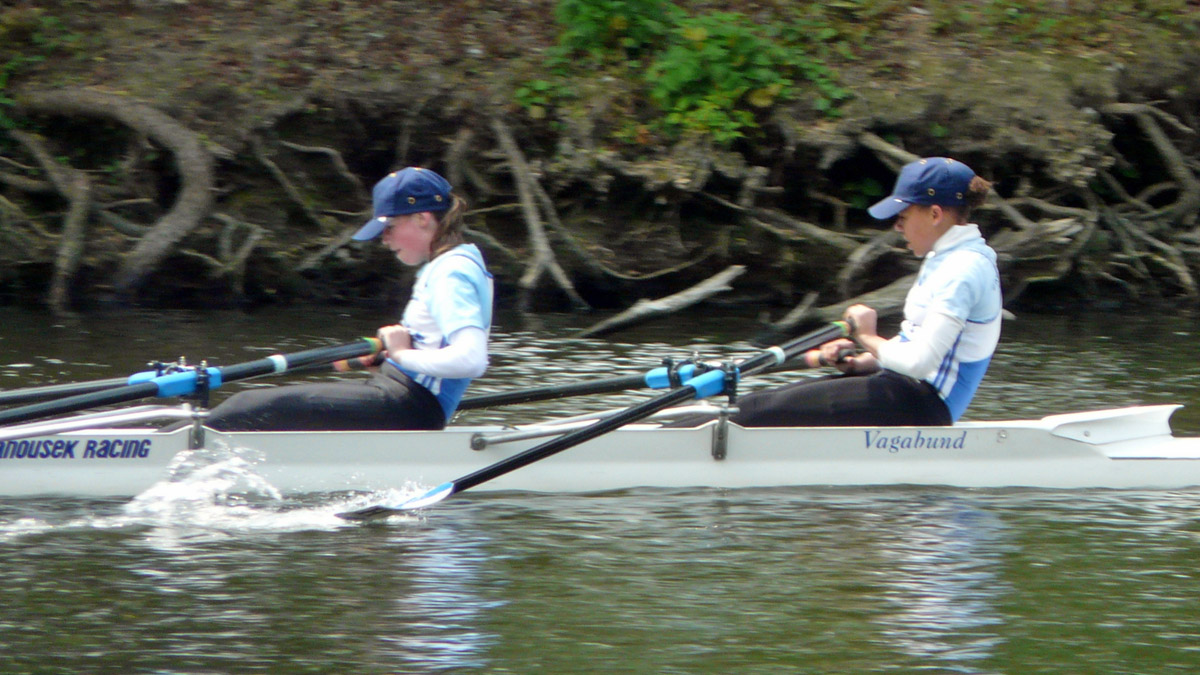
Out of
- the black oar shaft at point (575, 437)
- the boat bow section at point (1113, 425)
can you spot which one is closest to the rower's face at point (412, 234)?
the black oar shaft at point (575, 437)

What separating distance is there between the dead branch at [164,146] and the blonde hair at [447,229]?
6285 millimetres

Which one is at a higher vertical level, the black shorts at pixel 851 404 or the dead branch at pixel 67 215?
the dead branch at pixel 67 215

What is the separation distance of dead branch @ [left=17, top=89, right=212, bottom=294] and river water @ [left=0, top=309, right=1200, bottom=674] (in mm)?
5940

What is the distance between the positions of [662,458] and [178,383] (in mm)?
1840

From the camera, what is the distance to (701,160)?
1174cm

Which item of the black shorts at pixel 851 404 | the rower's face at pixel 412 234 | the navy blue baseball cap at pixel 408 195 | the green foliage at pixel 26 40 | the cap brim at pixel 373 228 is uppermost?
the green foliage at pixel 26 40

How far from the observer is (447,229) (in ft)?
17.9

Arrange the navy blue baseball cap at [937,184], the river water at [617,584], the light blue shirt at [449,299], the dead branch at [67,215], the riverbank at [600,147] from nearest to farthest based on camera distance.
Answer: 1. the river water at [617,584]
2. the light blue shirt at [449,299]
3. the navy blue baseball cap at [937,184]
4. the dead branch at [67,215]
5. the riverbank at [600,147]

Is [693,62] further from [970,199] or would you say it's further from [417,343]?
[417,343]

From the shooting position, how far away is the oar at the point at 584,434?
218 inches

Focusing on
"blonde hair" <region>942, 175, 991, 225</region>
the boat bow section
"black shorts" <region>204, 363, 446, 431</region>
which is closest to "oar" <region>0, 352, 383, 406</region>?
"black shorts" <region>204, 363, 446, 431</region>

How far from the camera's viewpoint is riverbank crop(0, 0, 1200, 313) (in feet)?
37.9

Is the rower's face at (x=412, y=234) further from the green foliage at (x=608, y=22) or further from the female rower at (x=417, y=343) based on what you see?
the green foliage at (x=608, y=22)

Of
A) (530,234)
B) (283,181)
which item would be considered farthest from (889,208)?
(283,181)
